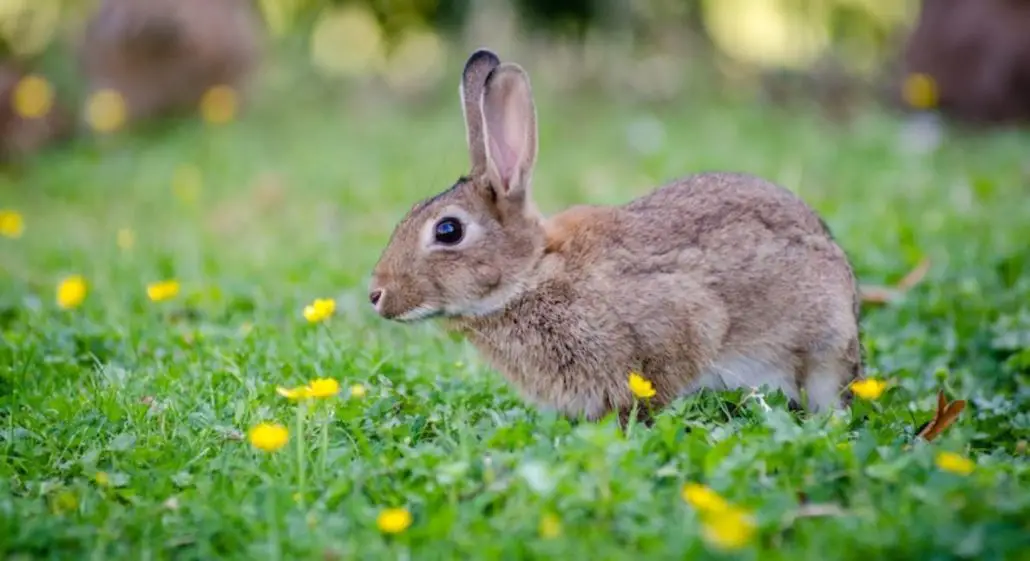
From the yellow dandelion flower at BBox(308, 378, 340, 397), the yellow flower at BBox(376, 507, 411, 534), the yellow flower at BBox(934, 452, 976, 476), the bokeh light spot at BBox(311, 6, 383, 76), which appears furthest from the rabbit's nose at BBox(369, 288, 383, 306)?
the bokeh light spot at BBox(311, 6, 383, 76)

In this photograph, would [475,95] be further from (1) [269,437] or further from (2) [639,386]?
(1) [269,437]

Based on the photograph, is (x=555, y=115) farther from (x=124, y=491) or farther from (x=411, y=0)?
(x=124, y=491)

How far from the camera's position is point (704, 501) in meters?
2.99

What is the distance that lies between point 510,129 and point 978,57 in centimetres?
919

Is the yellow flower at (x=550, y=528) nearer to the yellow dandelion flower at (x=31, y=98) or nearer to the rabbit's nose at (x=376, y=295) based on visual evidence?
the rabbit's nose at (x=376, y=295)

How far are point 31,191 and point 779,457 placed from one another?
820 centimetres

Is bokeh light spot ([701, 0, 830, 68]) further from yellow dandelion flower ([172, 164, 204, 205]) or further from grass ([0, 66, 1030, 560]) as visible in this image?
yellow dandelion flower ([172, 164, 204, 205])

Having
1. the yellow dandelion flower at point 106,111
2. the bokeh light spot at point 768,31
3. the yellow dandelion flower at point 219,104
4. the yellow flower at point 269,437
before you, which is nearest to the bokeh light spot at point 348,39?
the yellow dandelion flower at point 219,104

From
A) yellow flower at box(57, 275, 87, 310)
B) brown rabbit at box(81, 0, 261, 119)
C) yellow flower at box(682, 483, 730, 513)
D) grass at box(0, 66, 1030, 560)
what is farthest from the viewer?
brown rabbit at box(81, 0, 261, 119)

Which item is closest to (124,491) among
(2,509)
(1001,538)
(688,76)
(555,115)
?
(2,509)

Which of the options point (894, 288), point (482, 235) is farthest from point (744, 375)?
point (894, 288)

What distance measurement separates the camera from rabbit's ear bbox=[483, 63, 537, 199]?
14.1ft

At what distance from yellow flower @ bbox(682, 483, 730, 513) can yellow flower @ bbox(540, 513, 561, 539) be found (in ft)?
1.17

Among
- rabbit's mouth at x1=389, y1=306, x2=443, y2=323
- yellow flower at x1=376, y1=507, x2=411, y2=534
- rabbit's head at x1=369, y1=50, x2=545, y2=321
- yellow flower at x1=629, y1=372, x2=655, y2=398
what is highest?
rabbit's head at x1=369, y1=50, x2=545, y2=321
